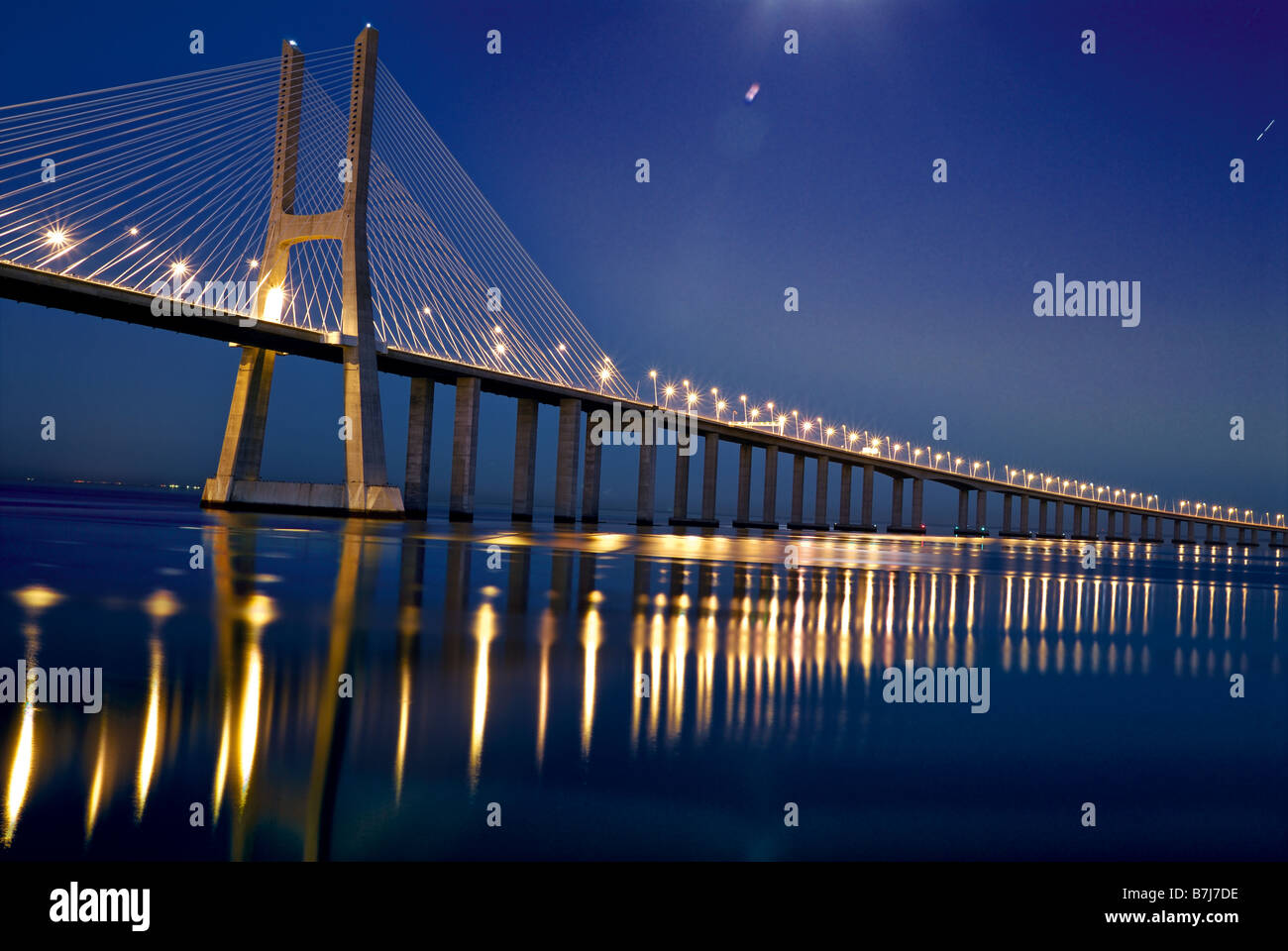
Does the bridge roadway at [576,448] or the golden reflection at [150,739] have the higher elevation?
the bridge roadway at [576,448]

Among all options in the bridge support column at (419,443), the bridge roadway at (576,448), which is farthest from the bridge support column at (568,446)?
the bridge support column at (419,443)

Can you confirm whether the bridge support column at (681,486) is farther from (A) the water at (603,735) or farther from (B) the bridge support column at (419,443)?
(A) the water at (603,735)

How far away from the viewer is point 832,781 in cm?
575

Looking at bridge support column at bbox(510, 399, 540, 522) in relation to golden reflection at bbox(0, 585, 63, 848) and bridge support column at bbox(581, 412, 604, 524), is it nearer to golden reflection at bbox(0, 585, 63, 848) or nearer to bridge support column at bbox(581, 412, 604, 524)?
bridge support column at bbox(581, 412, 604, 524)

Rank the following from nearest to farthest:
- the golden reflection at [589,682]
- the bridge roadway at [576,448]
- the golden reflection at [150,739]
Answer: the golden reflection at [150,739] < the golden reflection at [589,682] < the bridge roadway at [576,448]

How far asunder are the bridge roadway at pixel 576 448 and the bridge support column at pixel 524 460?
94mm

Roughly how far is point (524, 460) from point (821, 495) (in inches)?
1697

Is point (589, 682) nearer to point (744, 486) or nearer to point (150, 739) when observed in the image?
point (150, 739)

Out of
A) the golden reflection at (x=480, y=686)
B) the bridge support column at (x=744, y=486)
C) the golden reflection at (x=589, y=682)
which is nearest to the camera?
the golden reflection at (x=480, y=686)

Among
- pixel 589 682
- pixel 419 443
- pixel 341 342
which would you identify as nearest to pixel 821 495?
pixel 419 443

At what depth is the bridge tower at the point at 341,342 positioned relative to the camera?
4784 centimetres
